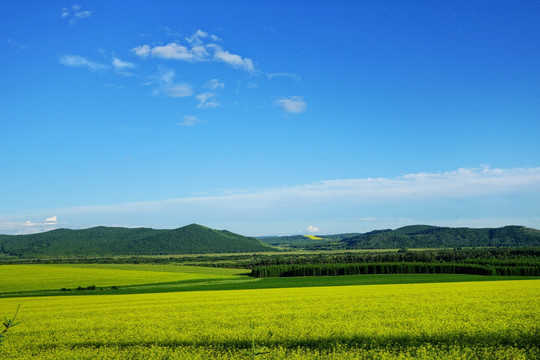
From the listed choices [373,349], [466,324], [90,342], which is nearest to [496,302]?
[466,324]

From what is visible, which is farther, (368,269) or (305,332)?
(368,269)

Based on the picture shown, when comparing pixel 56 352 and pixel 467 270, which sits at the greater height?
pixel 56 352

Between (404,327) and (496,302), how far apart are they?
1183cm

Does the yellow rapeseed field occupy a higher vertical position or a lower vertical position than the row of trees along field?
higher

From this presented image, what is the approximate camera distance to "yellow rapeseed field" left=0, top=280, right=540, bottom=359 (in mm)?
18625

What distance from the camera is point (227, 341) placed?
2086 centimetres

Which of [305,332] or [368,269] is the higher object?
[305,332]

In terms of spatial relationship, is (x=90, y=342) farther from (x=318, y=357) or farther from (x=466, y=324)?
(x=466, y=324)

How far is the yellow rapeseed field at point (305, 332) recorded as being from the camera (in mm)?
18625

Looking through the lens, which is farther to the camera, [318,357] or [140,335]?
[140,335]

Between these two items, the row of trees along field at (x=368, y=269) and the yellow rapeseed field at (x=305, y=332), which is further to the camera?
the row of trees along field at (x=368, y=269)

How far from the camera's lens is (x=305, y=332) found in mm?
21469

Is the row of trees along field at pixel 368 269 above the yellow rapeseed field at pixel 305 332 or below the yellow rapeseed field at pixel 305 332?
below

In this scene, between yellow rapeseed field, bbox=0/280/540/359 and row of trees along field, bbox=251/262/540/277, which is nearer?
yellow rapeseed field, bbox=0/280/540/359
